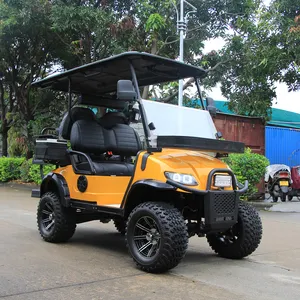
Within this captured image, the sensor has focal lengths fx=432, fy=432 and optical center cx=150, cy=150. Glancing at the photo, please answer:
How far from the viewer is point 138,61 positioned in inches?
232

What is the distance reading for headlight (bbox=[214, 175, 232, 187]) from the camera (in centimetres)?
503

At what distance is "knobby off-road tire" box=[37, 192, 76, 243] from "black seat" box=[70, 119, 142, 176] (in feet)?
2.26

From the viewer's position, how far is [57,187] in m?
6.58

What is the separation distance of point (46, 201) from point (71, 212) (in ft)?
1.60

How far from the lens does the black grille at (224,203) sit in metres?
4.98

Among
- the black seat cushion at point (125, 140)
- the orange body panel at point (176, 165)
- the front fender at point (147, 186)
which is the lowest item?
the front fender at point (147, 186)

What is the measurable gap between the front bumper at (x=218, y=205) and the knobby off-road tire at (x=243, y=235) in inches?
15.3

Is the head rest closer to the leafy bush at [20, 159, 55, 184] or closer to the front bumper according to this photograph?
the front bumper

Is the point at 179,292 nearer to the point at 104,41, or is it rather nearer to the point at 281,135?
the point at 104,41

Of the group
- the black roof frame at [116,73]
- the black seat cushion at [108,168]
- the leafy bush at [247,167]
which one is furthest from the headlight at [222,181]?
the leafy bush at [247,167]

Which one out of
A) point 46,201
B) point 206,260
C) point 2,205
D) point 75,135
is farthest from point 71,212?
point 2,205

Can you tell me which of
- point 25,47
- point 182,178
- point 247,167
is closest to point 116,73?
point 182,178

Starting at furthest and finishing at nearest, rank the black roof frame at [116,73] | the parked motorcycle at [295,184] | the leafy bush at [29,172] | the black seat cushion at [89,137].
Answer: the leafy bush at [29,172] → the parked motorcycle at [295,184] → the black seat cushion at [89,137] → the black roof frame at [116,73]

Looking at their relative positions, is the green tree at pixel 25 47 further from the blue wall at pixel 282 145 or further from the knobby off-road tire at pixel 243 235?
the knobby off-road tire at pixel 243 235
